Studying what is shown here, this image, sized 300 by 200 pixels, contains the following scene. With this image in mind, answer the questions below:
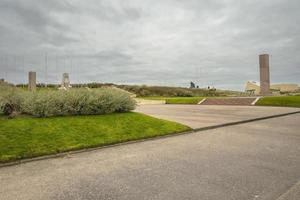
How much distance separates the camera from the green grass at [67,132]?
6.69m

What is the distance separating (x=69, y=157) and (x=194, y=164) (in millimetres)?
3157

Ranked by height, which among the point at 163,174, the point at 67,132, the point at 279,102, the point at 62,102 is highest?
the point at 62,102

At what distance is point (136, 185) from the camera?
14.7 feet

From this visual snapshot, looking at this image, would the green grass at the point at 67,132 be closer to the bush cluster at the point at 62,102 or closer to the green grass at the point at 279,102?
the bush cluster at the point at 62,102

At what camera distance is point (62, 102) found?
10586 millimetres

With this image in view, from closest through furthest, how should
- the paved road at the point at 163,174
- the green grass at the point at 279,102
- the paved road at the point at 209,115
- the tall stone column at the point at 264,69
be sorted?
the paved road at the point at 163,174 < the paved road at the point at 209,115 < the green grass at the point at 279,102 < the tall stone column at the point at 264,69

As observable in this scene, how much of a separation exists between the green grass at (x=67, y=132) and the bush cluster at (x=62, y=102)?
0.56 m

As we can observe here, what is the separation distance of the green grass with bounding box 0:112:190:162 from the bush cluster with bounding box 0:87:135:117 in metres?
0.56

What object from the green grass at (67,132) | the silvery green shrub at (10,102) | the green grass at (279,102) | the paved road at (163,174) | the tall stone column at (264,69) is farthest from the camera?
the tall stone column at (264,69)

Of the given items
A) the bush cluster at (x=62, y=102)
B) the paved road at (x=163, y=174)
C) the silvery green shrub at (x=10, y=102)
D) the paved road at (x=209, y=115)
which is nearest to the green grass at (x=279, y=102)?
the paved road at (x=209, y=115)

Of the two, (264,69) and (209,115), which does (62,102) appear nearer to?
(209,115)

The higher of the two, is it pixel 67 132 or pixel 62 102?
pixel 62 102

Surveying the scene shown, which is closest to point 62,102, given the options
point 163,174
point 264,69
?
point 163,174

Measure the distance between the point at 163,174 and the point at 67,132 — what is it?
439 centimetres
